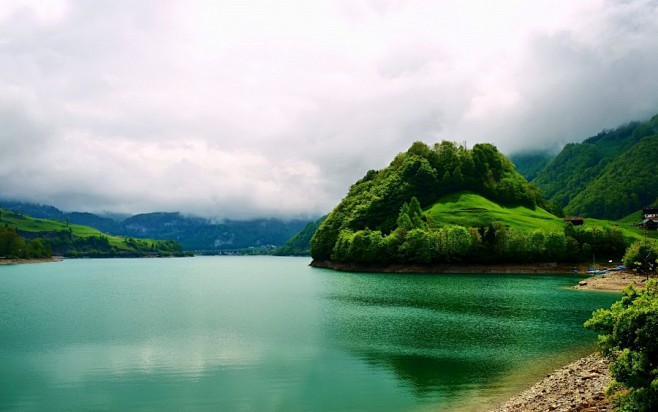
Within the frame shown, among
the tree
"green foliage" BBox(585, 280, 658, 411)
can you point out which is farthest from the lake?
the tree

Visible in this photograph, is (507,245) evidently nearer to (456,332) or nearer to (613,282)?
(613,282)

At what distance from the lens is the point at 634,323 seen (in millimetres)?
23625

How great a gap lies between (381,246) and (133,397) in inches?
6197

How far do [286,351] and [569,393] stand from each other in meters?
27.9

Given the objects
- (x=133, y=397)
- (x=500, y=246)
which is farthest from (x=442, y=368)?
(x=500, y=246)

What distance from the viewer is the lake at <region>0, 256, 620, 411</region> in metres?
34.7

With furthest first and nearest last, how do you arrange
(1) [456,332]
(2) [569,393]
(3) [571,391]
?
(1) [456,332]
(3) [571,391]
(2) [569,393]

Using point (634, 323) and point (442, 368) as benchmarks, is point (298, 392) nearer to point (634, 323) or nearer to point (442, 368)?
point (442, 368)

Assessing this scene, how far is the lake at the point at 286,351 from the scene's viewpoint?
34719 mm

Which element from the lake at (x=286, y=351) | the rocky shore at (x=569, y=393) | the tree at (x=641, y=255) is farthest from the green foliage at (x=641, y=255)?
the rocky shore at (x=569, y=393)

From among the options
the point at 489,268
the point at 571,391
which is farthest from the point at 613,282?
the point at 571,391

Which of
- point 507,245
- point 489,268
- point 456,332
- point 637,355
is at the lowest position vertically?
point 456,332

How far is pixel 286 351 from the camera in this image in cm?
4991

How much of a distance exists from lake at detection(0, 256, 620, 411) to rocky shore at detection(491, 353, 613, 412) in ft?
6.86
